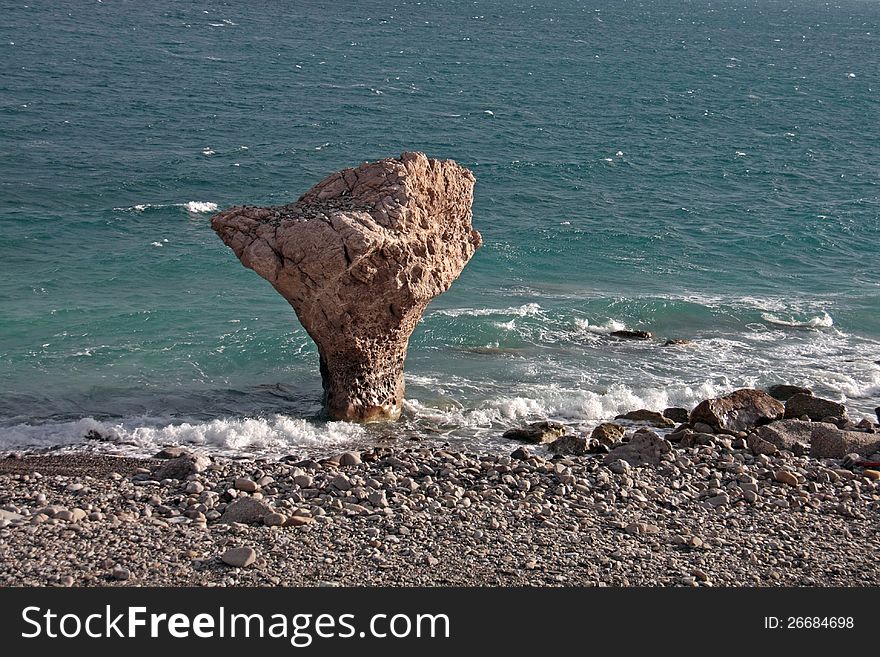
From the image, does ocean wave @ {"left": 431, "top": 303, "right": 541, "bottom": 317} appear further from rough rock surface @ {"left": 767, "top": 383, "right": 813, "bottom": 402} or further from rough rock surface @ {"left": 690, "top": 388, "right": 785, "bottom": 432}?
rough rock surface @ {"left": 690, "top": 388, "right": 785, "bottom": 432}

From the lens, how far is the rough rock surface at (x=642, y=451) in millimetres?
20688

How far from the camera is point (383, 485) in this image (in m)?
18.9

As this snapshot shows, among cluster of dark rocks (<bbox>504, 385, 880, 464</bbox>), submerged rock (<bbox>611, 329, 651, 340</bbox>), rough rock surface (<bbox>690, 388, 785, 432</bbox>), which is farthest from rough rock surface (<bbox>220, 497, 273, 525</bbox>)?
submerged rock (<bbox>611, 329, 651, 340</bbox>)

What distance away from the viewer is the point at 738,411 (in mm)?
23922

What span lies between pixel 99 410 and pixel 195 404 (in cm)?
218

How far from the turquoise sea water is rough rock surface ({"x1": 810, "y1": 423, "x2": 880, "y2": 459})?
4606mm

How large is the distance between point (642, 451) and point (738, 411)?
13.6 feet

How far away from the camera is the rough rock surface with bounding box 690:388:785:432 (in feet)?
77.2

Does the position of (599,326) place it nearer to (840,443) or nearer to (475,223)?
(840,443)

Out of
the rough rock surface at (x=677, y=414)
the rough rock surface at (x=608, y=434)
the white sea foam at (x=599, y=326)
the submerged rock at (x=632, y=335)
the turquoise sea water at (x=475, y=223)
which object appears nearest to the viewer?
the rough rock surface at (x=608, y=434)

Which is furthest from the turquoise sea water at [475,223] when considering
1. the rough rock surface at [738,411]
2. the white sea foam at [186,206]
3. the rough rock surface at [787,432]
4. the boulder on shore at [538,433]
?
the rough rock surface at [787,432]

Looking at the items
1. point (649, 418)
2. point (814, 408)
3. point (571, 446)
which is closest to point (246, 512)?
point (571, 446)

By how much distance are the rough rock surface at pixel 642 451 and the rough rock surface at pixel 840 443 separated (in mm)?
3231

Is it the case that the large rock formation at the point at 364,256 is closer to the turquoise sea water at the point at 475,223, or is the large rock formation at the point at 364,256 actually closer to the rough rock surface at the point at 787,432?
the turquoise sea water at the point at 475,223
